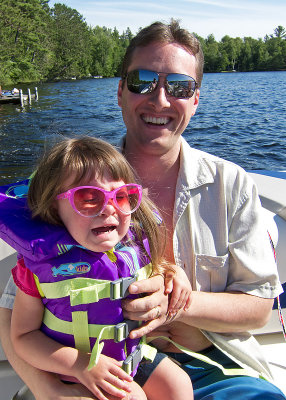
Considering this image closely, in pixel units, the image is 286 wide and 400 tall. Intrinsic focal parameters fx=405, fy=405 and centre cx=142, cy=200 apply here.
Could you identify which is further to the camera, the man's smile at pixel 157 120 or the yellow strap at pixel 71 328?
the man's smile at pixel 157 120

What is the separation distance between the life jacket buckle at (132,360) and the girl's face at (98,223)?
14.9 inches

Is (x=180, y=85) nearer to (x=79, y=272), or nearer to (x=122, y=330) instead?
(x=79, y=272)

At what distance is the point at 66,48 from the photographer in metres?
58.4

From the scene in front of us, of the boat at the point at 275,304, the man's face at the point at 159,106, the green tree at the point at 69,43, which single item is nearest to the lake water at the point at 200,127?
the boat at the point at 275,304

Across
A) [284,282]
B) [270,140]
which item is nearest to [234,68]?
[270,140]

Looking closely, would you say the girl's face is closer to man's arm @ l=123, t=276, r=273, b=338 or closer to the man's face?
man's arm @ l=123, t=276, r=273, b=338

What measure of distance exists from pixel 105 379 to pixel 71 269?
364 millimetres

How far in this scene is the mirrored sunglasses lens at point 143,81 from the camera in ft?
5.91

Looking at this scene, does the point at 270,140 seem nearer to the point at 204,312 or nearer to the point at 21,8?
the point at 204,312

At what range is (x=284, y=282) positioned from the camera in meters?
2.21

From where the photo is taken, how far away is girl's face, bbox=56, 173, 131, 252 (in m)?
1.32

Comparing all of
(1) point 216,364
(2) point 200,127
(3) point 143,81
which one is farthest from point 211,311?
(2) point 200,127

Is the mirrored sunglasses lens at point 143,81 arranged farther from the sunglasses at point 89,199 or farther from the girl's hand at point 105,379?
the girl's hand at point 105,379

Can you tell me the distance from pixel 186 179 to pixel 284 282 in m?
0.90
